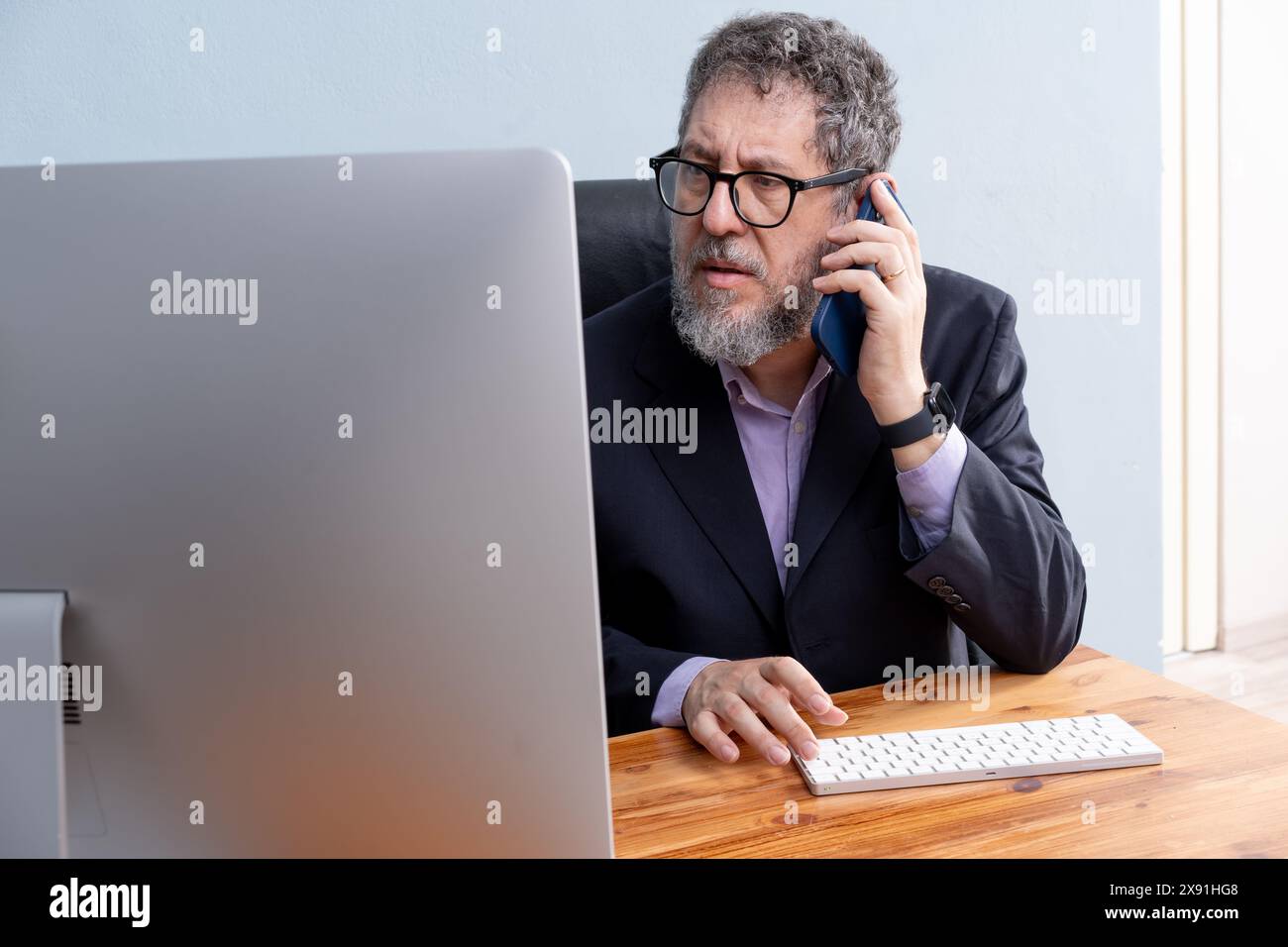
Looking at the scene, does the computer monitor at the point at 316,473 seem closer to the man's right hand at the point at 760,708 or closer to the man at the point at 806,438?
the man's right hand at the point at 760,708

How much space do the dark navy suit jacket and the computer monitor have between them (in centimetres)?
59

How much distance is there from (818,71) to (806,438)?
44cm

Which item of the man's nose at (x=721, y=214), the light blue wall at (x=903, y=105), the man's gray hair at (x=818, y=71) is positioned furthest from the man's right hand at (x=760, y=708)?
the light blue wall at (x=903, y=105)

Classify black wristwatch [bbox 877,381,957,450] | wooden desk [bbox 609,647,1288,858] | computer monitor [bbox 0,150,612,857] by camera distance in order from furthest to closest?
black wristwatch [bbox 877,381,957,450], wooden desk [bbox 609,647,1288,858], computer monitor [bbox 0,150,612,857]

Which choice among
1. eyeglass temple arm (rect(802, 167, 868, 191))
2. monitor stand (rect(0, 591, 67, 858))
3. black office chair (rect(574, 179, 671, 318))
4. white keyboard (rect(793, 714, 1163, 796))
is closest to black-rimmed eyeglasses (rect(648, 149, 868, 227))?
eyeglass temple arm (rect(802, 167, 868, 191))

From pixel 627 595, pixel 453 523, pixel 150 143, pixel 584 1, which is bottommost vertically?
pixel 627 595

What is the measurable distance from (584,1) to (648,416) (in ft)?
3.14

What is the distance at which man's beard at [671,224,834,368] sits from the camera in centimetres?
129

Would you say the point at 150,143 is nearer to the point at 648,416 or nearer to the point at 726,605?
the point at 648,416

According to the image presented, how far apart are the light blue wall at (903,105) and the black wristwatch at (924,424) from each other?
1011 mm

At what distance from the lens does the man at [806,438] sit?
3.69 feet

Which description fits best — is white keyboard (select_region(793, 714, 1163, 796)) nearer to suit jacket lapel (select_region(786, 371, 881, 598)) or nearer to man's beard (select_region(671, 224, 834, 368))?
suit jacket lapel (select_region(786, 371, 881, 598))
